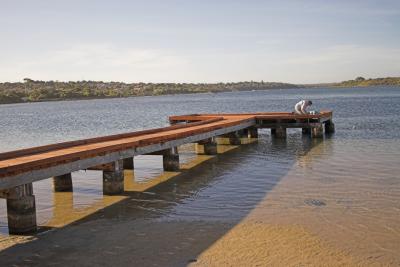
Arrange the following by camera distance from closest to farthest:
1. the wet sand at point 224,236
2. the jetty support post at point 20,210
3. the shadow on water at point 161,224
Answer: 1. the wet sand at point 224,236
2. the shadow on water at point 161,224
3. the jetty support post at point 20,210

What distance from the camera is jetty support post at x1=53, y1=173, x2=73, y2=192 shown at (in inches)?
534

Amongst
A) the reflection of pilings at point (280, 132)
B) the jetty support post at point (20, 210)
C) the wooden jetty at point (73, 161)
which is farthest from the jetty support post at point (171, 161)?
the reflection of pilings at point (280, 132)

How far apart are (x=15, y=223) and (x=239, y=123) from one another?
14.9 metres

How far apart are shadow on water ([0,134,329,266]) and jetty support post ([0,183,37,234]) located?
34 cm

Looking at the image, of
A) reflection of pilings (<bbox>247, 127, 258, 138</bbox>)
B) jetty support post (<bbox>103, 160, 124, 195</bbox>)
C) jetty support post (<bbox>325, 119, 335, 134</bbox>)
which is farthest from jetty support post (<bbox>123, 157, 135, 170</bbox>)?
jetty support post (<bbox>325, 119, 335, 134</bbox>)

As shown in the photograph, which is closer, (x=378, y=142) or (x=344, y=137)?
(x=378, y=142)

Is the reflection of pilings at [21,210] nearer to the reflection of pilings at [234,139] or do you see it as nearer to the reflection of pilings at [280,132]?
→ the reflection of pilings at [234,139]

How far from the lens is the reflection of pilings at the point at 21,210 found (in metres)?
9.30

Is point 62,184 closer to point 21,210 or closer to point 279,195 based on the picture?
point 21,210

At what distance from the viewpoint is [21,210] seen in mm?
9367

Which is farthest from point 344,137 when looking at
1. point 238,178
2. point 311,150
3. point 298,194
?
point 298,194

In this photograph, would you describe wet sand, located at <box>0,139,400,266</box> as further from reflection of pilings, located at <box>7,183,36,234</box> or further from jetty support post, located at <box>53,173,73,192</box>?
jetty support post, located at <box>53,173,73,192</box>

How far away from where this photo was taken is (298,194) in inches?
481

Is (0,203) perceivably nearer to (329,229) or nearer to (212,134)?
(329,229)
